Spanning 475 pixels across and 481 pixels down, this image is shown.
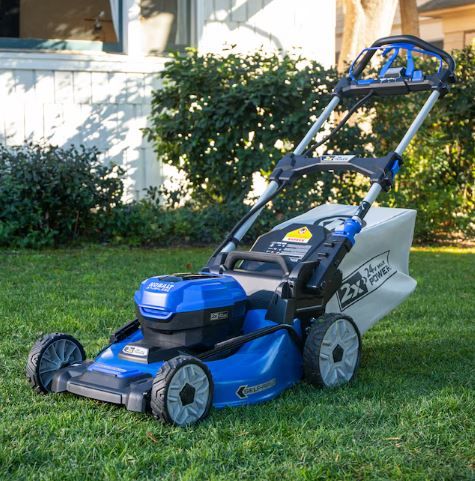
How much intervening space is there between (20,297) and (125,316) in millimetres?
873

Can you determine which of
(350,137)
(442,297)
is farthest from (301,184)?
(442,297)

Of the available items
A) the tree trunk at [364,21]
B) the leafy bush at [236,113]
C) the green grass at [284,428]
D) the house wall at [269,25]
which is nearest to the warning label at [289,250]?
the green grass at [284,428]

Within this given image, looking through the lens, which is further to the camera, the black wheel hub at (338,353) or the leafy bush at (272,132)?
the leafy bush at (272,132)

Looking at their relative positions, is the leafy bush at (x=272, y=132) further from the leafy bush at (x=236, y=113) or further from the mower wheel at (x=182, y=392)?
the mower wheel at (x=182, y=392)

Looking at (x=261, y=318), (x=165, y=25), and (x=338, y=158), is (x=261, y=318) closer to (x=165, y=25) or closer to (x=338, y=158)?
(x=338, y=158)

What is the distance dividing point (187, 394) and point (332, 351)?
83 centimetres

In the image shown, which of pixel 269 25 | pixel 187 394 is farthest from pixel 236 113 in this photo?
pixel 187 394

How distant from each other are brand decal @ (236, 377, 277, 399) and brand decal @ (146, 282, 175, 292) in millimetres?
494

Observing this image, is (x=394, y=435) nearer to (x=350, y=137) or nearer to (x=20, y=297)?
(x=20, y=297)

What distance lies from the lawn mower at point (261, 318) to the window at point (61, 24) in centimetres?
527

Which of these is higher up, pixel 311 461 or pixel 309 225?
pixel 309 225

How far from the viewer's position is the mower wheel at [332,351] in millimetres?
3982

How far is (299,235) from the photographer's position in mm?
4391

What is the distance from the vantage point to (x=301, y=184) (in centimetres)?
854
